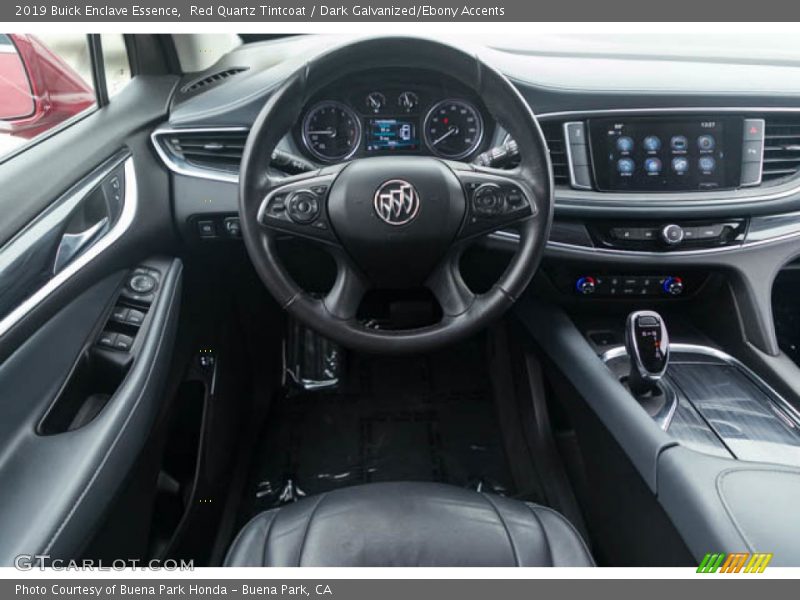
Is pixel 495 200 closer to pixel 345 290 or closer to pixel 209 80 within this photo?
pixel 345 290

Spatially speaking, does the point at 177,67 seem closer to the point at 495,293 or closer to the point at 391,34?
the point at 391,34

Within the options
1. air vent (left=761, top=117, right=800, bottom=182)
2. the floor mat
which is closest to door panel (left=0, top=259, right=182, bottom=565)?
the floor mat

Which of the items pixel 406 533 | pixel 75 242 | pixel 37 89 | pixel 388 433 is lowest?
pixel 388 433

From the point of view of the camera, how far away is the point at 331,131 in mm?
1462

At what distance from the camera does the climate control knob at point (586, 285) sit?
164 centimetres

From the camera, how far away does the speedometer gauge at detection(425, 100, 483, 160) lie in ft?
4.81

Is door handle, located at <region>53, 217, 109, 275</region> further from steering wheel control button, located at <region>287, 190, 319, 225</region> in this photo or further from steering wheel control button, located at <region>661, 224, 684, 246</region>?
steering wheel control button, located at <region>661, 224, 684, 246</region>

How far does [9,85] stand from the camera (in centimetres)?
140

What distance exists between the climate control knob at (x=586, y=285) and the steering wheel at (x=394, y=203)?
0.44 m

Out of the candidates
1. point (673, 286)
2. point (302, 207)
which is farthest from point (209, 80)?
point (673, 286)

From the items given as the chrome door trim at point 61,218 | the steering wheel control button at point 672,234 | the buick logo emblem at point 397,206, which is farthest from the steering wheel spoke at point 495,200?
the chrome door trim at point 61,218

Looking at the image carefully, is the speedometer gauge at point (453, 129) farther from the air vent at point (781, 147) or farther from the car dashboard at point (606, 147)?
the air vent at point (781, 147)

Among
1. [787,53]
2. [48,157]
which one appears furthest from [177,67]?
[787,53]

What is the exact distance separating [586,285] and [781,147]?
1.77 feet
